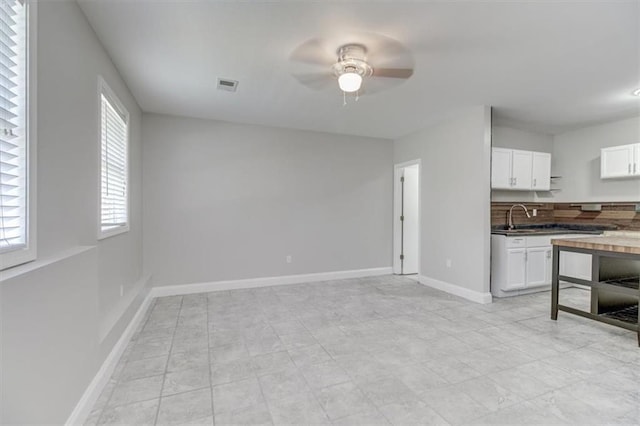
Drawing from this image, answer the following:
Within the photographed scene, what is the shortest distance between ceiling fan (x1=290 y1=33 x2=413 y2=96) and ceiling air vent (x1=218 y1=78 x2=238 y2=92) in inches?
27.8

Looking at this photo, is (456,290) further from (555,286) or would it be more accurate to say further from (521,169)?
(521,169)

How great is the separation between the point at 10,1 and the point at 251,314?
3.15m

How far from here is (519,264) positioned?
4227 mm

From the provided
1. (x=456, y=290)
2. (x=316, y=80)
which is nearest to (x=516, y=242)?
(x=456, y=290)

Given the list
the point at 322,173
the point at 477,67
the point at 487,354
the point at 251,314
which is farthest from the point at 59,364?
the point at 322,173

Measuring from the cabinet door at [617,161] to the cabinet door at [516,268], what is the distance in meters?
1.84

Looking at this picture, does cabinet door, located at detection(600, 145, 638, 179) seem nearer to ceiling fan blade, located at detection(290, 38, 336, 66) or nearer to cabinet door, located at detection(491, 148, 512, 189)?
cabinet door, located at detection(491, 148, 512, 189)

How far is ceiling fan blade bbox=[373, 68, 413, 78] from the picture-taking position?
284 centimetres

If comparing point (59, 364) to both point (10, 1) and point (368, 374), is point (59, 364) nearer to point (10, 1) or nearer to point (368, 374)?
point (10, 1)

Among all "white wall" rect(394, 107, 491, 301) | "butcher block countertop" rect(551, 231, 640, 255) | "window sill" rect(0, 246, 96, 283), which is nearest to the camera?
"window sill" rect(0, 246, 96, 283)

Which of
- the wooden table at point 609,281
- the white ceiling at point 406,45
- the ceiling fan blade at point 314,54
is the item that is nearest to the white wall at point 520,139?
the white ceiling at point 406,45

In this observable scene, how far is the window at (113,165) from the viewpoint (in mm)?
2588

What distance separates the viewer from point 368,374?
2258 mm

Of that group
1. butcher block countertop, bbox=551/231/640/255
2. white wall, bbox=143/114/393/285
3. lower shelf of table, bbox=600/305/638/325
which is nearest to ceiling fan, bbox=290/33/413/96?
white wall, bbox=143/114/393/285
